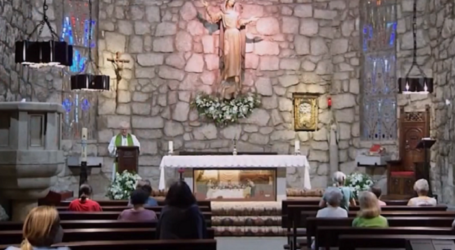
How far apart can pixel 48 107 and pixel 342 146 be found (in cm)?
762

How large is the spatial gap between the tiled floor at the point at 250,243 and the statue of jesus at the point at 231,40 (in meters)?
4.29

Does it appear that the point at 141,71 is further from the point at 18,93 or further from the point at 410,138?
the point at 410,138

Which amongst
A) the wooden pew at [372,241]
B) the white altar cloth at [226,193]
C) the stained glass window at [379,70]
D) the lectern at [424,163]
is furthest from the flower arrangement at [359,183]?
the wooden pew at [372,241]

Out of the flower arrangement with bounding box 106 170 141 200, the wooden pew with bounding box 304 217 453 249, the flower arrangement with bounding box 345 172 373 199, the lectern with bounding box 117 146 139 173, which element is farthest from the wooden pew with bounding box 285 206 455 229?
the lectern with bounding box 117 146 139 173

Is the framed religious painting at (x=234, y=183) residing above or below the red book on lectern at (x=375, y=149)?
below

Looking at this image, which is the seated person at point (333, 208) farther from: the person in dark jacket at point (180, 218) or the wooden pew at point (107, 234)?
the wooden pew at point (107, 234)

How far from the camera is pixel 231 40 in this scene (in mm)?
12305

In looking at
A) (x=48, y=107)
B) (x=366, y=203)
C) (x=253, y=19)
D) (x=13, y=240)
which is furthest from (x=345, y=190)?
(x=253, y=19)

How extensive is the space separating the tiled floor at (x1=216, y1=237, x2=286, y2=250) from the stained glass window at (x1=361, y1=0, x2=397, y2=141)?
425cm

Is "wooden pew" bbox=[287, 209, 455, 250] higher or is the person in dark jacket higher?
the person in dark jacket

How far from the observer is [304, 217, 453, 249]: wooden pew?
548cm

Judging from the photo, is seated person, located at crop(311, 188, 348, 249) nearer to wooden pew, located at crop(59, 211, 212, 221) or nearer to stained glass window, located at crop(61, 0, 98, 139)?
wooden pew, located at crop(59, 211, 212, 221)

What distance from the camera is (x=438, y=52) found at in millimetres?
10773

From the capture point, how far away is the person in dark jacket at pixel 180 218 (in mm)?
4734
